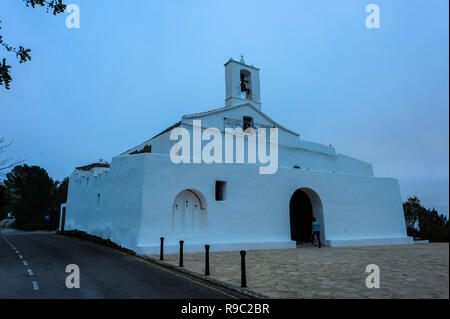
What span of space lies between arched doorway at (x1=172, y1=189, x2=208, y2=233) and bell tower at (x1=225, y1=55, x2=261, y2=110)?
921cm

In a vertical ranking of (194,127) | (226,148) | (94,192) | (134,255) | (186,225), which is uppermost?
(194,127)

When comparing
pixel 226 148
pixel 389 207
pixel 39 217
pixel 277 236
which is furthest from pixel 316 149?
pixel 39 217

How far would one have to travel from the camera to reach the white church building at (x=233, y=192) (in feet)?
42.0

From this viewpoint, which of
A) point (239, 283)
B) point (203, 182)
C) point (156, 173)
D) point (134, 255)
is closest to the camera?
point (239, 283)

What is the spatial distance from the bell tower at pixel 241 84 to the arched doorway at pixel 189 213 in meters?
9.21

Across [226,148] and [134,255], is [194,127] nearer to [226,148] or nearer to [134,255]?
[226,148]

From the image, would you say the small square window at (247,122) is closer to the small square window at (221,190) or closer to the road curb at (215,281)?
the small square window at (221,190)

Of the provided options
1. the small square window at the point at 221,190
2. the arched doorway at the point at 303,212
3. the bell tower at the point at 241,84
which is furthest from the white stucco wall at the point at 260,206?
the bell tower at the point at 241,84

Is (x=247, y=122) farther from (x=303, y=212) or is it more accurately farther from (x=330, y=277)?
(x=330, y=277)

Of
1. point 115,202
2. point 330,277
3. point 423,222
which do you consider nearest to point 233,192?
point 115,202

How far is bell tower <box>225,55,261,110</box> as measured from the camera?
67.6ft
